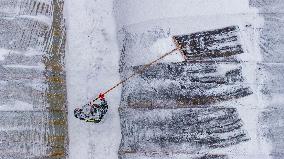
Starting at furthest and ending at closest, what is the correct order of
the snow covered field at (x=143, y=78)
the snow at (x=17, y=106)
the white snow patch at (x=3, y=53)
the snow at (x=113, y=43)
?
1. the white snow patch at (x=3, y=53)
2. the snow at (x=17, y=106)
3. the snow at (x=113, y=43)
4. the snow covered field at (x=143, y=78)

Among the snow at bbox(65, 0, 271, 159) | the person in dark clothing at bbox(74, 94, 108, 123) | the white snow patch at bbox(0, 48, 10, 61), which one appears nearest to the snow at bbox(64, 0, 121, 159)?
the snow at bbox(65, 0, 271, 159)

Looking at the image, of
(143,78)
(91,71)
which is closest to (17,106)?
(91,71)

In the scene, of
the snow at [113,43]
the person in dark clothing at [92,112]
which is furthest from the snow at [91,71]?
the person in dark clothing at [92,112]

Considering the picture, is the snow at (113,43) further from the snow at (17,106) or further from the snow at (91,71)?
the snow at (17,106)

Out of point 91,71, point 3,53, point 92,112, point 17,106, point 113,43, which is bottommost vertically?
point 92,112

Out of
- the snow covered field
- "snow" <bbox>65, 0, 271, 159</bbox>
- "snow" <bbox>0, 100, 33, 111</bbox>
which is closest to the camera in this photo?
the snow covered field

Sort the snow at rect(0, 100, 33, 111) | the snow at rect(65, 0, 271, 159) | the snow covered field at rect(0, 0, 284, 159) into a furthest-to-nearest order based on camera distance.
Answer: the snow at rect(0, 100, 33, 111)
the snow at rect(65, 0, 271, 159)
the snow covered field at rect(0, 0, 284, 159)

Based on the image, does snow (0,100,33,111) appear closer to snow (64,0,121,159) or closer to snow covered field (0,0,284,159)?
snow covered field (0,0,284,159)

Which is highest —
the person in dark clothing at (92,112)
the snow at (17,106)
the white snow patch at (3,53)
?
the white snow patch at (3,53)

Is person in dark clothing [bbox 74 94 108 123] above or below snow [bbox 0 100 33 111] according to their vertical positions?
below

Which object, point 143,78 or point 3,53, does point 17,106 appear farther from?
point 143,78

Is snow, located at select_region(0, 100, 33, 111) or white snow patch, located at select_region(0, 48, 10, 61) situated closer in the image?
snow, located at select_region(0, 100, 33, 111)

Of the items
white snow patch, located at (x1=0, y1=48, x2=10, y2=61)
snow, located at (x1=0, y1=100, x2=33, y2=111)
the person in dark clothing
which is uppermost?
white snow patch, located at (x1=0, y1=48, x2=10, y2=61)

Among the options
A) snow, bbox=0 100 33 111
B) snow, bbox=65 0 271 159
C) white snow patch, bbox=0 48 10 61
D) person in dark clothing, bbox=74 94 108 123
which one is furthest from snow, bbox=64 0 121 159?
white snow patch, bbox=0 48 10 61
